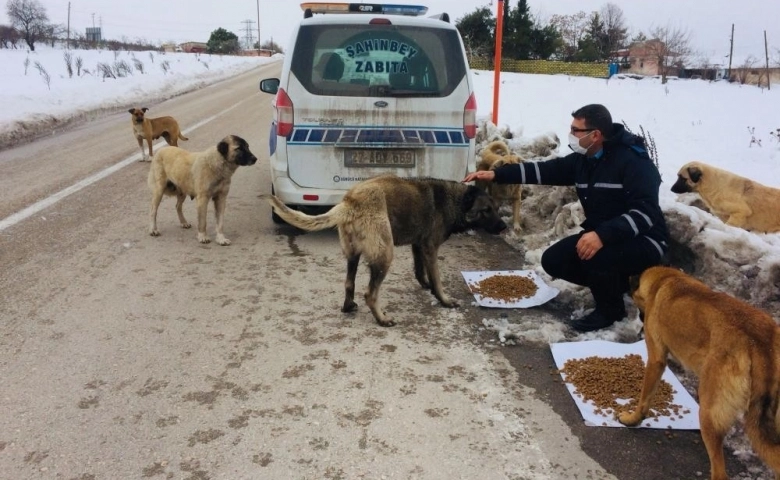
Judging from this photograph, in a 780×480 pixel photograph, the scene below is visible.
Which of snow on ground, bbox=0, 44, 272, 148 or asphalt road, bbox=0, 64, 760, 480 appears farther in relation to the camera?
snow on ground, bbox=0, 44, 272, 148

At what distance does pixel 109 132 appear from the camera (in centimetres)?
1389

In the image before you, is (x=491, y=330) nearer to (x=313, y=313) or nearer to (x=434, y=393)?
(x=434, y=393)

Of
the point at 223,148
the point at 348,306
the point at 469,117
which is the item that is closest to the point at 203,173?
the point at 223,148

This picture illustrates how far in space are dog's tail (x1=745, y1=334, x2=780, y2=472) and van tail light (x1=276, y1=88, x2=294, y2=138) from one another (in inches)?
185

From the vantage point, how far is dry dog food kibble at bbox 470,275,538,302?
497 cm

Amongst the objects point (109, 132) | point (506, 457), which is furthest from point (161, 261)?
point (109, 132)

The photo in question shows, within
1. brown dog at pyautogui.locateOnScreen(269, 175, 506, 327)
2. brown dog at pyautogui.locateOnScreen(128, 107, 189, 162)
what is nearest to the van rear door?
brown dog at pyautogui.locateOnScreen(269, 175, 506, 327)

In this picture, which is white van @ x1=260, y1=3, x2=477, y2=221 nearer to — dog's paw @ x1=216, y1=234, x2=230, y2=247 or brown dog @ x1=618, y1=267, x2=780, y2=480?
dog's paw @ x1=216, y1=234, x2=230, y2=247

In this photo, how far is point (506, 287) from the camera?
5105mm

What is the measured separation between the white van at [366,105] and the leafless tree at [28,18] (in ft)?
166

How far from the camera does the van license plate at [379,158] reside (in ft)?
20.0

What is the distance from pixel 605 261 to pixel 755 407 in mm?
1972

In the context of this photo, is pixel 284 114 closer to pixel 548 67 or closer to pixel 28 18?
pixel 548 67

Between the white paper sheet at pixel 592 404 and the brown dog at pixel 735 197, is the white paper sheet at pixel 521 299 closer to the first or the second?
the white paper sheet at pixel 592 404
